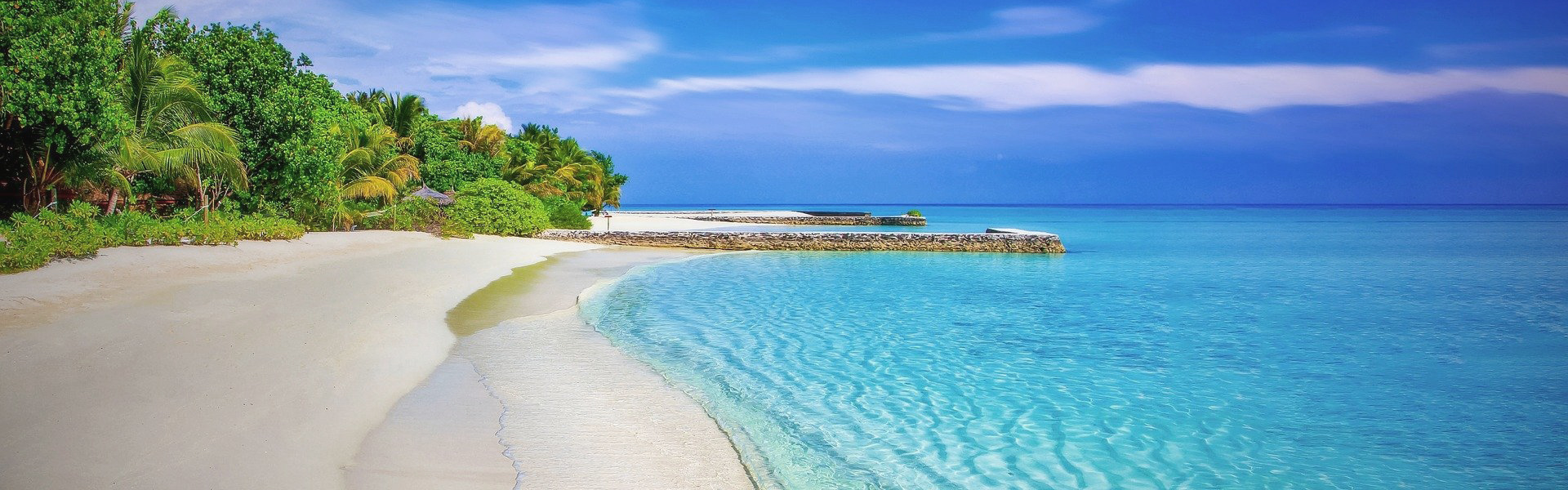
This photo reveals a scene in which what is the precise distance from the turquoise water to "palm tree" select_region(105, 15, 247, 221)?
9.65 metres

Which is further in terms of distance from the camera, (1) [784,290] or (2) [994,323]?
(1) [784,290]

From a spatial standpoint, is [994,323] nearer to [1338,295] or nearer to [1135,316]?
[1135,316]

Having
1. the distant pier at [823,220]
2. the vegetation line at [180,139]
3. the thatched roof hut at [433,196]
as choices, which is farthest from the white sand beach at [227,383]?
the distant pier at [823,220]

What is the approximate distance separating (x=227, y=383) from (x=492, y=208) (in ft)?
82.9

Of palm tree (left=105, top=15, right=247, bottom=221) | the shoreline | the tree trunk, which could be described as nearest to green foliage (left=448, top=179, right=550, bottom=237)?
the tree trunk

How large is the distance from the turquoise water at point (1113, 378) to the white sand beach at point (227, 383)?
132cm

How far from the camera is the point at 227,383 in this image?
23.0 ft

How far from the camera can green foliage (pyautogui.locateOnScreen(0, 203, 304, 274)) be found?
11.5m

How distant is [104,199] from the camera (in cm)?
2091

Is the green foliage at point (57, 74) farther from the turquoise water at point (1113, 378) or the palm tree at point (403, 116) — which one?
the palm tree at point (403, 116)

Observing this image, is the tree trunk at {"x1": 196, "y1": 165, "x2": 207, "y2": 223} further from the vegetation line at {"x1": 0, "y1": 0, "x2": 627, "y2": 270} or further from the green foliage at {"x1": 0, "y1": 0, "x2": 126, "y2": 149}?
the green foliage at {"x1": 0, "y1": 0, "x2": 126, "y2": 149}

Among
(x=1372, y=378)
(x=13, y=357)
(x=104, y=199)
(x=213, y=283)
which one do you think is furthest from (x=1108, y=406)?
(x=104, y=199)

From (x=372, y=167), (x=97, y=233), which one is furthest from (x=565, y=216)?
(x=97, y=233)

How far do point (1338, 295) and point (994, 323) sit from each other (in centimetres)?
1074
